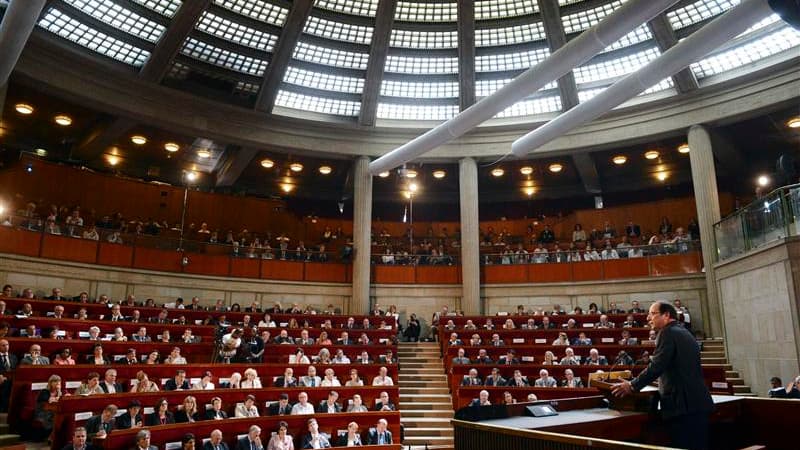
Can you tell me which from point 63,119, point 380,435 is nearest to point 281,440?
point 380,435

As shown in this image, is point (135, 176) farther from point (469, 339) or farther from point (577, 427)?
point (577, 427)

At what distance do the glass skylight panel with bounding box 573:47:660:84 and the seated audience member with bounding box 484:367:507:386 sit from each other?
1245 cm

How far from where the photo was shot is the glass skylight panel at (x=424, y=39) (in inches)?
813

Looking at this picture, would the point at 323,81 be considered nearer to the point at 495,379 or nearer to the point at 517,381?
the point at 495,379

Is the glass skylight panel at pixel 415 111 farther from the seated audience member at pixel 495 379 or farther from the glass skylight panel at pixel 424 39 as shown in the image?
the seated audience member at pixel 495 379

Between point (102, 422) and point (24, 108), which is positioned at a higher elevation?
point (24, 108)

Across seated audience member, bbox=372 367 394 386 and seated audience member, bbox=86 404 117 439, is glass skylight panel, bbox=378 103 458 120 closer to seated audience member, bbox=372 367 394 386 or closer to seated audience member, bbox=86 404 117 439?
seated audience member, bbox=372 367 394 386

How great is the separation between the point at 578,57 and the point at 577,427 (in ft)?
34.5

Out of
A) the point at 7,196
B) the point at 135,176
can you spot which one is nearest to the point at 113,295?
the point at 7,196

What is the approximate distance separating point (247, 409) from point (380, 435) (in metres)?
2.51

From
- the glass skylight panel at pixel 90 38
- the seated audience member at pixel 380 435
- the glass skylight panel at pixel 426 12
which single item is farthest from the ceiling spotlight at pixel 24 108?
the seated audience member at pixel 380 435

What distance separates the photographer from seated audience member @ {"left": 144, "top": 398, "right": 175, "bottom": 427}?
29.3 feet

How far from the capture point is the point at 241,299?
66.2 ft

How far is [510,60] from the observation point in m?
20.7
